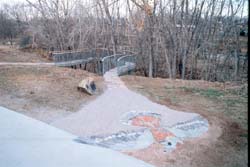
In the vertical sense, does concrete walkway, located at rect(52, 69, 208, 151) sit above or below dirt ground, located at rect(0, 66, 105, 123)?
below

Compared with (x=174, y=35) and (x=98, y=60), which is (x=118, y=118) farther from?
(x=98, y=60)

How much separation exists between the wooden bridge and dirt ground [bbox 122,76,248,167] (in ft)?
10.4

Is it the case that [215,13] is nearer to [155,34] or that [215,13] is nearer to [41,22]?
[155,34]

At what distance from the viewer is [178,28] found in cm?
1189

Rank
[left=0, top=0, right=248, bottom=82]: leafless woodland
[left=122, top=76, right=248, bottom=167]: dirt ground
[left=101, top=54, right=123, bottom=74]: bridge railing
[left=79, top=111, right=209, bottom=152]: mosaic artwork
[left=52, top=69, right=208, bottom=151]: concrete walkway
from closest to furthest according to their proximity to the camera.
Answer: [left=122, top=76, right=248, bottom=167]: dirt ground < [left=79, top=111, right=209, bottom=152]: mosaic artwork < [left=52, top=69, right=208, bottom=151]: concrete walkway < [left=101, top=54, right=123, bottom=74]: bridge railing < [left=0, top=0, right=248, bottom=82]: leafless woodland

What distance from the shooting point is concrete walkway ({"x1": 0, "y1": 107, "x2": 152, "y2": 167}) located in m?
3.30

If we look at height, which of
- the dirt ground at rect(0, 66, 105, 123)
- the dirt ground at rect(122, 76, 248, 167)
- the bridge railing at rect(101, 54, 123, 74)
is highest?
the bridge railing at rect(101, 54, 123, 74)

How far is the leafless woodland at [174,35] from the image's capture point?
38.5 feet

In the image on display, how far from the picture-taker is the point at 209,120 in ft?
16.5

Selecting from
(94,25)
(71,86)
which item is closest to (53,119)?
(71,86)

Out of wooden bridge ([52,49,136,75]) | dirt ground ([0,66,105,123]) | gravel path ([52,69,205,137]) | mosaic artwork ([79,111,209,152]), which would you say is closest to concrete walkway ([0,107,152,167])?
mosaic artwork ([79,111,209,152])

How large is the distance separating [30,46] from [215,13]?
12791 millimetres

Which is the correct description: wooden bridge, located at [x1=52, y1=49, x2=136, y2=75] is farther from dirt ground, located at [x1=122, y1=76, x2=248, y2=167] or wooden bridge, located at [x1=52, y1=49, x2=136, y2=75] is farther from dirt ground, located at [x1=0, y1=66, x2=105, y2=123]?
dirt ground, located at [x1=122, y1=76, x2=248, y2=167]

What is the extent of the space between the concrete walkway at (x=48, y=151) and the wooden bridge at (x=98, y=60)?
6.80m
